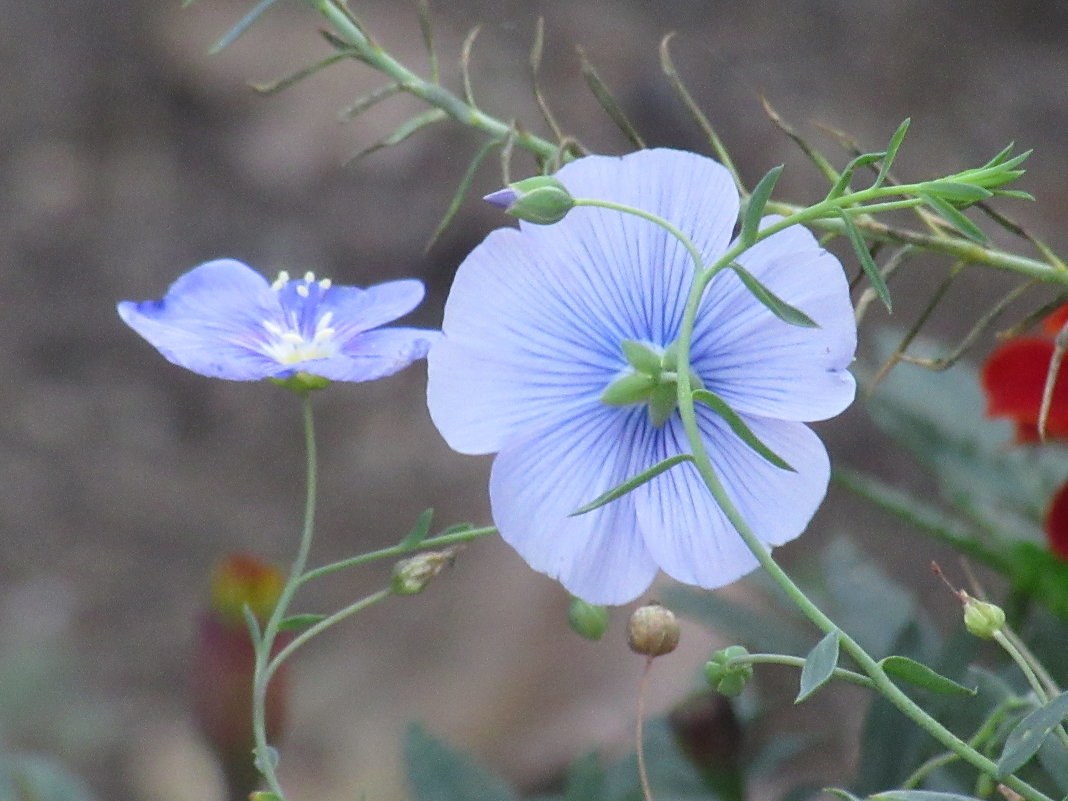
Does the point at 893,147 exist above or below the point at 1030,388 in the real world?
above

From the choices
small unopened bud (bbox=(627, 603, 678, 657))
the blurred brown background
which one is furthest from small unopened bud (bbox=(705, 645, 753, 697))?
the blurred brown background

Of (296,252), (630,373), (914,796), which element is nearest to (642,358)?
(630,373)

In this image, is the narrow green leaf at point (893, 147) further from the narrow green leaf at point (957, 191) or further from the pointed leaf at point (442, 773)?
the pointed leaf at point (442, 773)

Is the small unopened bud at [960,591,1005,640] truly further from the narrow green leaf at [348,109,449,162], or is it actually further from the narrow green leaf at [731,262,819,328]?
the narrow green leaf at [348,109,449,162]

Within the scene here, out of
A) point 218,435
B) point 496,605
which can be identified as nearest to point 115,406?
point 218,435

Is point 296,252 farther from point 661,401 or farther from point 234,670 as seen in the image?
point 661,401

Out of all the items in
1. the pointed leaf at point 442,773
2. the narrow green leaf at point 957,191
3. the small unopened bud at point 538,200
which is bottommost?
the pointed leaf at point 442,773

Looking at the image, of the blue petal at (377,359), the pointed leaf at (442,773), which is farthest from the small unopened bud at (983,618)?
the pointed leaf at (442,773)
